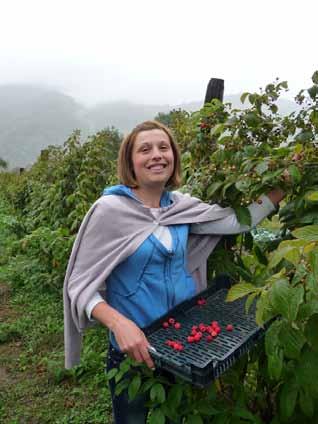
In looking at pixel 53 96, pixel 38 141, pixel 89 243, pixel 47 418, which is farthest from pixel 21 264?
pixel 53 96

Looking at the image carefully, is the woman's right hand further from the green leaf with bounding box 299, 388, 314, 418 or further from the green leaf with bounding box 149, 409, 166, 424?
the green leaf with bounding box 299, 388, 314, 418

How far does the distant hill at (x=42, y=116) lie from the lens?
9582cm

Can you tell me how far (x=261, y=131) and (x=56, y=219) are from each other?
3446 millimetres

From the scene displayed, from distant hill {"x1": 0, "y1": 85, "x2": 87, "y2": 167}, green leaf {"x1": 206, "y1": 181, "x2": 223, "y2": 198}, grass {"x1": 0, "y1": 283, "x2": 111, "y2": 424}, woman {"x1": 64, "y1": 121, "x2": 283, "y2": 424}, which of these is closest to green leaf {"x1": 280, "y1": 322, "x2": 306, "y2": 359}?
woman {"x1": 64, "y1": 121, "x2": 283, "y2": 424}


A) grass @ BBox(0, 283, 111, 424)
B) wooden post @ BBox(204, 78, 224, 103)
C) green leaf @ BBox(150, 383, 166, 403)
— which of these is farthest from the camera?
grass @ BBox(0, 283, 111, 424)

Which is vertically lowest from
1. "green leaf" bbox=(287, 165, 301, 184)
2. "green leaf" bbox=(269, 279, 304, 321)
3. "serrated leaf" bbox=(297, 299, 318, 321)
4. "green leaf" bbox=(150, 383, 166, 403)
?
"green leaf" bbox=(150, 383, 166, 403)

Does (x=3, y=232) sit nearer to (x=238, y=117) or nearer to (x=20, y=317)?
(x=20, y=317)

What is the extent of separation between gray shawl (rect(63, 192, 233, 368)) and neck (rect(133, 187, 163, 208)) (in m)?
0.04

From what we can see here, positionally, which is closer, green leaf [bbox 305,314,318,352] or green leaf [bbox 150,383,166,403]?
green leaf [bbox 305,314,318,352]

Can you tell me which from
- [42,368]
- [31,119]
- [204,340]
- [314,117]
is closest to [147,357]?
[204,340]

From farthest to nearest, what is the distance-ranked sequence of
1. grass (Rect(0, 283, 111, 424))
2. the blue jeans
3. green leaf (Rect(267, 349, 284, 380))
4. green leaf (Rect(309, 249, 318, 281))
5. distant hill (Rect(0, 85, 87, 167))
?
distant hill (Rect(0, 85, 87, 167)) < grass (Rect(0, 283, 111, 424)) < the blue jeans < green leaf (Rect(267, 349, 284, 380)) < green leaf (Rect(309, 249, 318, 281))

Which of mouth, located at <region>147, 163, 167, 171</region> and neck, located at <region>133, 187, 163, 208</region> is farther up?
mouth, located at <region>147, 163, 167, 171</region>

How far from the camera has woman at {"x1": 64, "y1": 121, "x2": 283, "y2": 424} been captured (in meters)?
1.56

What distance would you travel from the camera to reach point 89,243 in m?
1.58
